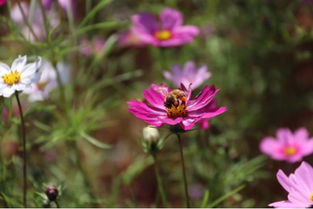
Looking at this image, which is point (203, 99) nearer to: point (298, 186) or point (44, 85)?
point (298, 186)

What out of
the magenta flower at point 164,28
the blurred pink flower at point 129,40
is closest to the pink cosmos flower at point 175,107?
the magenta flower at point 164,28

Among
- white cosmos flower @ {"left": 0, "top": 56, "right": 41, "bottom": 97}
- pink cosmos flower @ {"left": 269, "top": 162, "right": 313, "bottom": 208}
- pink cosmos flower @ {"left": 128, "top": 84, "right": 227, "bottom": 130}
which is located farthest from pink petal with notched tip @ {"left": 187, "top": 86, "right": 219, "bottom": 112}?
white cosmos flower @ {"left": 0, "top": 56, "right": 41, "bottom": 97}

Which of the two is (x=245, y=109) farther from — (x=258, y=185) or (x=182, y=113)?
(x=182, y=113)

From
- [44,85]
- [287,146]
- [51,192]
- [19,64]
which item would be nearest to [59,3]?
[44,85]

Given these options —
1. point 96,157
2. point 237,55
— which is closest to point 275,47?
point 237,55

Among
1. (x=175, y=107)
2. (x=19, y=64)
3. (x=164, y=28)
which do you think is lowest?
(x=175, y=107)

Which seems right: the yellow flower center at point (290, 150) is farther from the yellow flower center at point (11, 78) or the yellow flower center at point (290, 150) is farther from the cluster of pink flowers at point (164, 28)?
the yellow flower center at point (11, 78)
